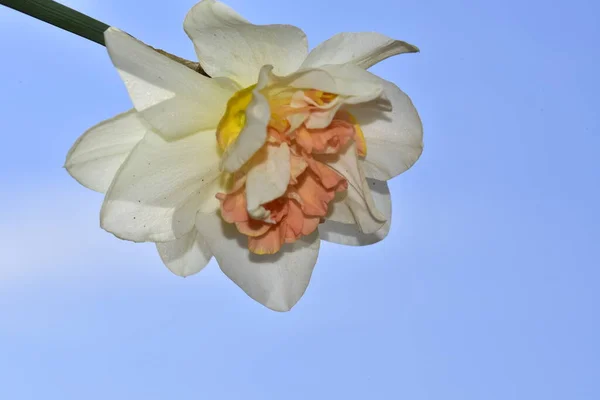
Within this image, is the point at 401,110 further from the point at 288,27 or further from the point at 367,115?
the point at 288,27

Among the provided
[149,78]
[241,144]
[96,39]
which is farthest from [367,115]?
[96,39]

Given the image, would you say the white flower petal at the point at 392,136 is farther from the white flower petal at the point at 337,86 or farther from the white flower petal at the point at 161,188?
the white flower petal at the point at 161,188

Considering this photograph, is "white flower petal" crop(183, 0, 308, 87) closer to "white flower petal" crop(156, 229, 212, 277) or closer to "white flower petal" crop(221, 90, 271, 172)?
"white flower petal" crop(221, 90, 271, 172)

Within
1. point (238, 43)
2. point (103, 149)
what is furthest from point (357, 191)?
point (103, 149)

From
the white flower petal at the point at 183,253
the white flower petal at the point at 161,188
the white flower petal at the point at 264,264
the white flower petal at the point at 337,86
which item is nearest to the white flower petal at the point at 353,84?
the white flower petal at the point at 337,86

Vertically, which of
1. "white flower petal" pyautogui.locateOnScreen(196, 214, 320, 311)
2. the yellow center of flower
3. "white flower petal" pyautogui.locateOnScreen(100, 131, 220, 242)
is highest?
the yellow center of flower

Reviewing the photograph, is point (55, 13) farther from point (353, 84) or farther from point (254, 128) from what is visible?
point (353, 84)

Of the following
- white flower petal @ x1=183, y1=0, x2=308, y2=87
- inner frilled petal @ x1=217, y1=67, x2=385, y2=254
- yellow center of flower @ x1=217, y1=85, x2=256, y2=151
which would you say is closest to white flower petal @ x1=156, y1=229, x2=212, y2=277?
inner frilled petal @ x1=217, y1=67, x2=385, y2=254
